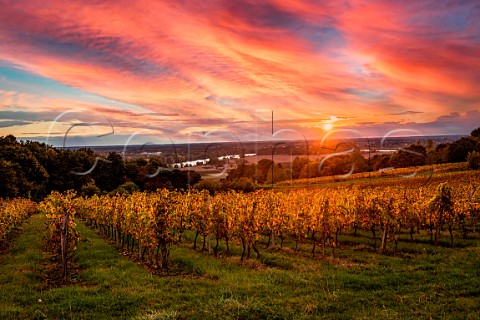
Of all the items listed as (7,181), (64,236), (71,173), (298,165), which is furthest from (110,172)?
(64,236)

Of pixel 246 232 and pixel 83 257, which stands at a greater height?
pixel 246 232

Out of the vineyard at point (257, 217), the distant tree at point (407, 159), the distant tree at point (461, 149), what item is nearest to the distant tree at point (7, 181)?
the vineyard at point (257, 217)

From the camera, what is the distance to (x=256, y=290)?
9398mm

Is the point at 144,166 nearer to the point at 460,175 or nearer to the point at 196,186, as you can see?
the point at 196,186

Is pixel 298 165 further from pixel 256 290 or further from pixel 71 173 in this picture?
pixel 256 290

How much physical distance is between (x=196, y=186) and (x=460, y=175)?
32.6 meters

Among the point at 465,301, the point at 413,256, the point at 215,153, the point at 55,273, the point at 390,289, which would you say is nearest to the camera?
the point at 465,301

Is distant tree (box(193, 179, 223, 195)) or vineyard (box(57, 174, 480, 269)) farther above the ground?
vineyard (box(57, 174, 480, 269))

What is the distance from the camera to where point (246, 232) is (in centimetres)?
1473

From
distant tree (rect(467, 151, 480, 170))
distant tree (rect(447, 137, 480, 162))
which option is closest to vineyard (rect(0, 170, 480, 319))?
distant tree (rect(467, 151, 480, 170))

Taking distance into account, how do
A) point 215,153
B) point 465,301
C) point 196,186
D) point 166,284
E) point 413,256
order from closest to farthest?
1. point 465,301
2. point 166,284
3. point 413,256
4. point 215,153
5. point 196,186

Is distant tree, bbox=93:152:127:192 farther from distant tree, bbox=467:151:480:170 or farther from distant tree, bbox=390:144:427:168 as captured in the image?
distant tree, bbox=467:151:480:170

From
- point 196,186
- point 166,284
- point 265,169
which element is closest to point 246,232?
point 166,284

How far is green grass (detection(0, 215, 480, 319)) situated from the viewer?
313 inches
